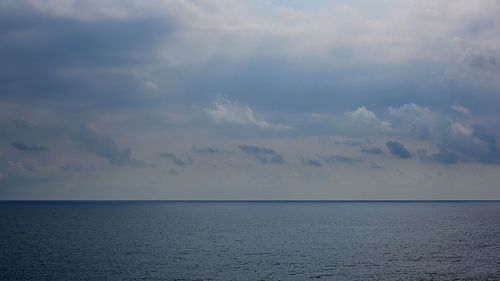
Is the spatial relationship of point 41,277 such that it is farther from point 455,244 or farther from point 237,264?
point 455,244

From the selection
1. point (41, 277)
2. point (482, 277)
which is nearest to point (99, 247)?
point (41, 277)

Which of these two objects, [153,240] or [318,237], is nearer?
[153,240]

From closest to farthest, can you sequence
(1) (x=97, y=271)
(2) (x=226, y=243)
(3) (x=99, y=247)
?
1. (1) (x=97, y=271)
2. (3) (x=99, y=247)
3. (2) (x=226, y=243)

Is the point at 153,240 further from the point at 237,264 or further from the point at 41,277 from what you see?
the point at 41,277

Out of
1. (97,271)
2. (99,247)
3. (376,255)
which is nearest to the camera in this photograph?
(97,271)

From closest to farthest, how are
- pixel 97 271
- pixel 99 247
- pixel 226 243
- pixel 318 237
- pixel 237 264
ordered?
pixel 97 271
pixel 237 264
pixel 99 247
pixel 226 243
pixel 318 237

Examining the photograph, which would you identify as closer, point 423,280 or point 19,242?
point 423,280

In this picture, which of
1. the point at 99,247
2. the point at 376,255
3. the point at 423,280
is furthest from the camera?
the point at 99,247

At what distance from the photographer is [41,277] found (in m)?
77.6

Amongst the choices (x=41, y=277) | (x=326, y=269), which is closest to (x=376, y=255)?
(x=326, y=269)

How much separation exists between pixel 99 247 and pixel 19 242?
73.5 feet

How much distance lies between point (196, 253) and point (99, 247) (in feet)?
81.2

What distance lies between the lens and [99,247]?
384 feet

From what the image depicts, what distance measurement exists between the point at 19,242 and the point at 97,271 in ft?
168
